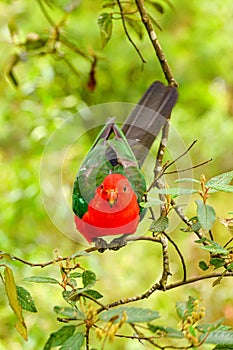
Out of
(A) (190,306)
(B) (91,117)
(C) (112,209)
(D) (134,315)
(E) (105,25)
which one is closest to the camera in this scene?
(D) (134,315)

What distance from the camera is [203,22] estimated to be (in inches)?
141

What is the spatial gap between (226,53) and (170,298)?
5.69 ft

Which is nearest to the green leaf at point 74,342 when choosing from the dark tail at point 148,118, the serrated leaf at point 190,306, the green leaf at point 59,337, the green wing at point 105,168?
the green leaf at point 59,337

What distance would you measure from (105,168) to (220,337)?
0.28 metres

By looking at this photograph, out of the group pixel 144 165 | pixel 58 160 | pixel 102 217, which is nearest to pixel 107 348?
pixel 58 160

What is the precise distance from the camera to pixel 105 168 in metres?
0.80

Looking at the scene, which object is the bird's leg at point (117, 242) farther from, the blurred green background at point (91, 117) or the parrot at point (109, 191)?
the blurred green background at point (91, 117)

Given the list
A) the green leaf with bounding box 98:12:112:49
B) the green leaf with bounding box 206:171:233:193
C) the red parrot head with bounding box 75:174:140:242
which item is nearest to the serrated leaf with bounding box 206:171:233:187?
the green leaf with bounding box 206:171:233:193

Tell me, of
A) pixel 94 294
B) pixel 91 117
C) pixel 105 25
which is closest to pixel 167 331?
pixel 94 294

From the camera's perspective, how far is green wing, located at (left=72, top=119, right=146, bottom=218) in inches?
31.0

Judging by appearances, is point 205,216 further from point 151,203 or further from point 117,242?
point 117,242

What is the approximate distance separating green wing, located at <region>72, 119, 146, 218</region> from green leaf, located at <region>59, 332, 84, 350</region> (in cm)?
23

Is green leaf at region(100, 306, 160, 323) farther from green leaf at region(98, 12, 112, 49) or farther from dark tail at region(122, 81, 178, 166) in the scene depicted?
green leaf at region(98, 12, 112, 49)

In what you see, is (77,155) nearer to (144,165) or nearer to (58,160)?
(58,160)
